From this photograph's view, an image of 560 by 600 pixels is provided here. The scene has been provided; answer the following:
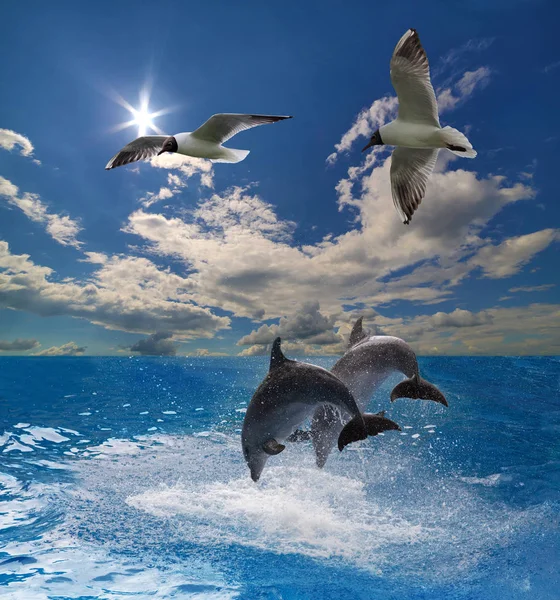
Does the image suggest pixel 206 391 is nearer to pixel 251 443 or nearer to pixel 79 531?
pixel 79 531

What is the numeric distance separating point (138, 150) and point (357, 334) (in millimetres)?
5231

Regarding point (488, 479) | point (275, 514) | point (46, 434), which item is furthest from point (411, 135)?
point (46, 434)

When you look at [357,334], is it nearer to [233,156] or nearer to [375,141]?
[375,141]

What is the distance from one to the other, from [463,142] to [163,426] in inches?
542

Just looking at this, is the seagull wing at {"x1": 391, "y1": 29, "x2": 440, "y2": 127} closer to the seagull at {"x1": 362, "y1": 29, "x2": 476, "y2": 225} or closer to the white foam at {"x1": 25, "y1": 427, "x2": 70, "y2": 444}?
the seagull at {"x1": 362, "y1": 29, "x2": 476, "y2": 225}

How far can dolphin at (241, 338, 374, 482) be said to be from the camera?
18.0 feet

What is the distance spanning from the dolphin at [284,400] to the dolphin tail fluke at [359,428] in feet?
0.37

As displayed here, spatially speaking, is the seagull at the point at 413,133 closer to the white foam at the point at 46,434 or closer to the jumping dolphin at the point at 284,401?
the jumping dolphin at the point at 284,401

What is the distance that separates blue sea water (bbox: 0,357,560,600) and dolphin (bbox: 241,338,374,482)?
1865 mm

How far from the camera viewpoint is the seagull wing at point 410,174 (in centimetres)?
718

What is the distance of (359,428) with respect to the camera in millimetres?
5156

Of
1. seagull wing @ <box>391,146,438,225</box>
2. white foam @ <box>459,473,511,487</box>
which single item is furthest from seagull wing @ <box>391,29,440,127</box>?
white foam @ <box>459,473,511,487</box>

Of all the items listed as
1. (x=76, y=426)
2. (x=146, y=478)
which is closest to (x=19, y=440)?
(x=76, y=426)

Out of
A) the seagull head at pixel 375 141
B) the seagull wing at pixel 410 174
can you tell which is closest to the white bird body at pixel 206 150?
the seagull head at pixel 375 141
